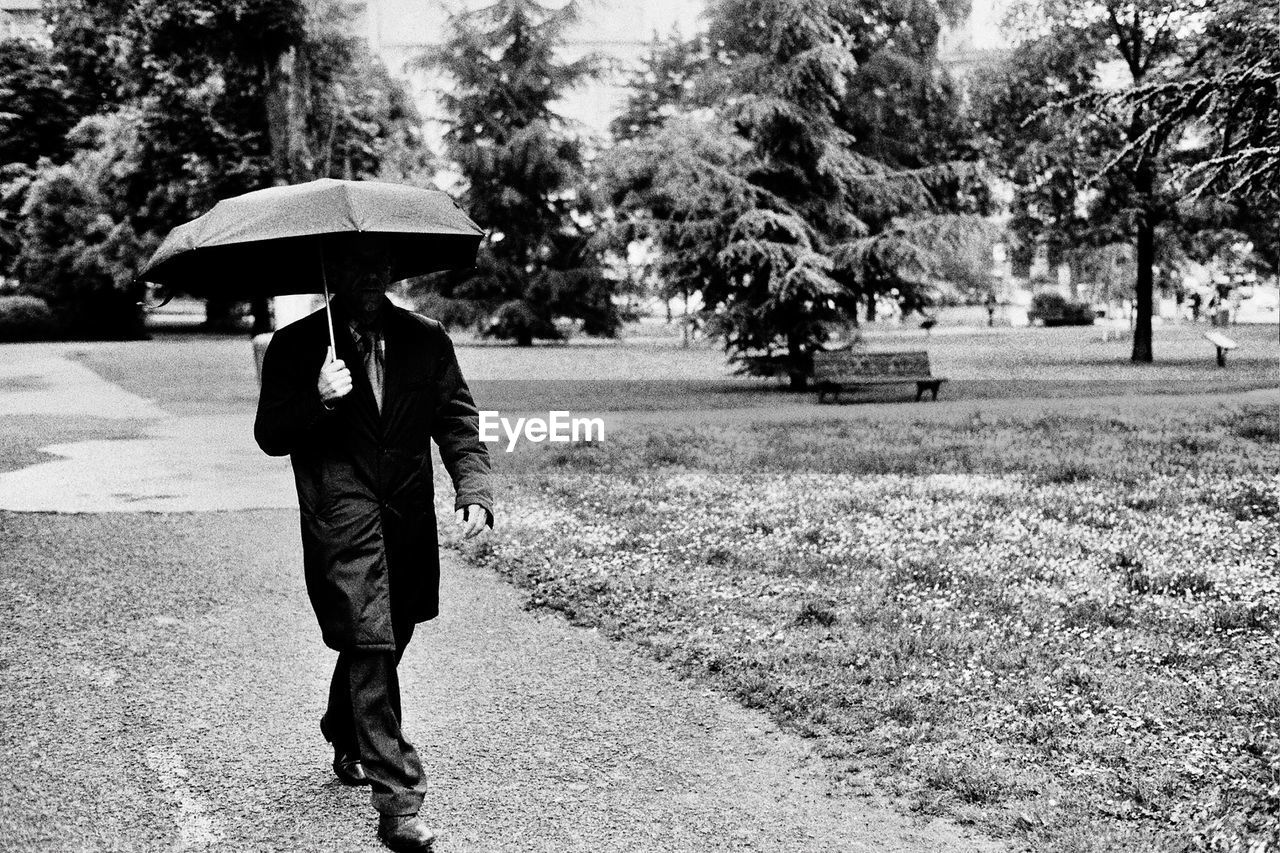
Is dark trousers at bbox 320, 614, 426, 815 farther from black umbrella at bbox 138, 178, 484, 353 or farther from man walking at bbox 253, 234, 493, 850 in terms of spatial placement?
black umbrella at bbox 138, 178, 484, 353

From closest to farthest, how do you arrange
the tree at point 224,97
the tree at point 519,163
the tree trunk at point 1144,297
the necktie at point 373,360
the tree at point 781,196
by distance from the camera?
the necktie at point 373,360, the tree at point 781,196, the tree at point 224,97, the tree trunk at point 1144,297, the tree at point 519,163

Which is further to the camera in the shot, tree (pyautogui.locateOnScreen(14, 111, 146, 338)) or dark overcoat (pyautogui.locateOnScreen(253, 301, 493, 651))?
tree (pyautogui.locateOnScreen(14, 111, 146, 338))

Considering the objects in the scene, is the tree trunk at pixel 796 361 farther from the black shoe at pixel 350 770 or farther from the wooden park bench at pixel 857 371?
the black shoe at pixel 350 770

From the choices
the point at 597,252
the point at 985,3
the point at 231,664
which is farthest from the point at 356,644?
the point at 597,252

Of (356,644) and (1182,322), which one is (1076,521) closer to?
(356,644)

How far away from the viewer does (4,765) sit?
187 inches

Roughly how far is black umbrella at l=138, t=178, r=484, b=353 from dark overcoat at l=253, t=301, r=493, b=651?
20 cm

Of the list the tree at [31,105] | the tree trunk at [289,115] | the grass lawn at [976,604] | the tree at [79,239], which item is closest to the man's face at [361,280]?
the grass lawn at [976,604]

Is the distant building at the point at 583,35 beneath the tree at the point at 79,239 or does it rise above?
above

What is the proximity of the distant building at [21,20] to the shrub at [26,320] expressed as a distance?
1338 cm

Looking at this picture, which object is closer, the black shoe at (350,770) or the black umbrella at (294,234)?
the black umbrella at (294,234)

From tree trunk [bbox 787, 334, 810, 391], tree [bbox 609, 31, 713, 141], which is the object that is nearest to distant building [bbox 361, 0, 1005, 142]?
tree [bbox 609, 31, 713, 141]

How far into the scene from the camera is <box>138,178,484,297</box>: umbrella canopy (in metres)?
3.96

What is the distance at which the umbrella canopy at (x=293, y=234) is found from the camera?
3.96 metres
